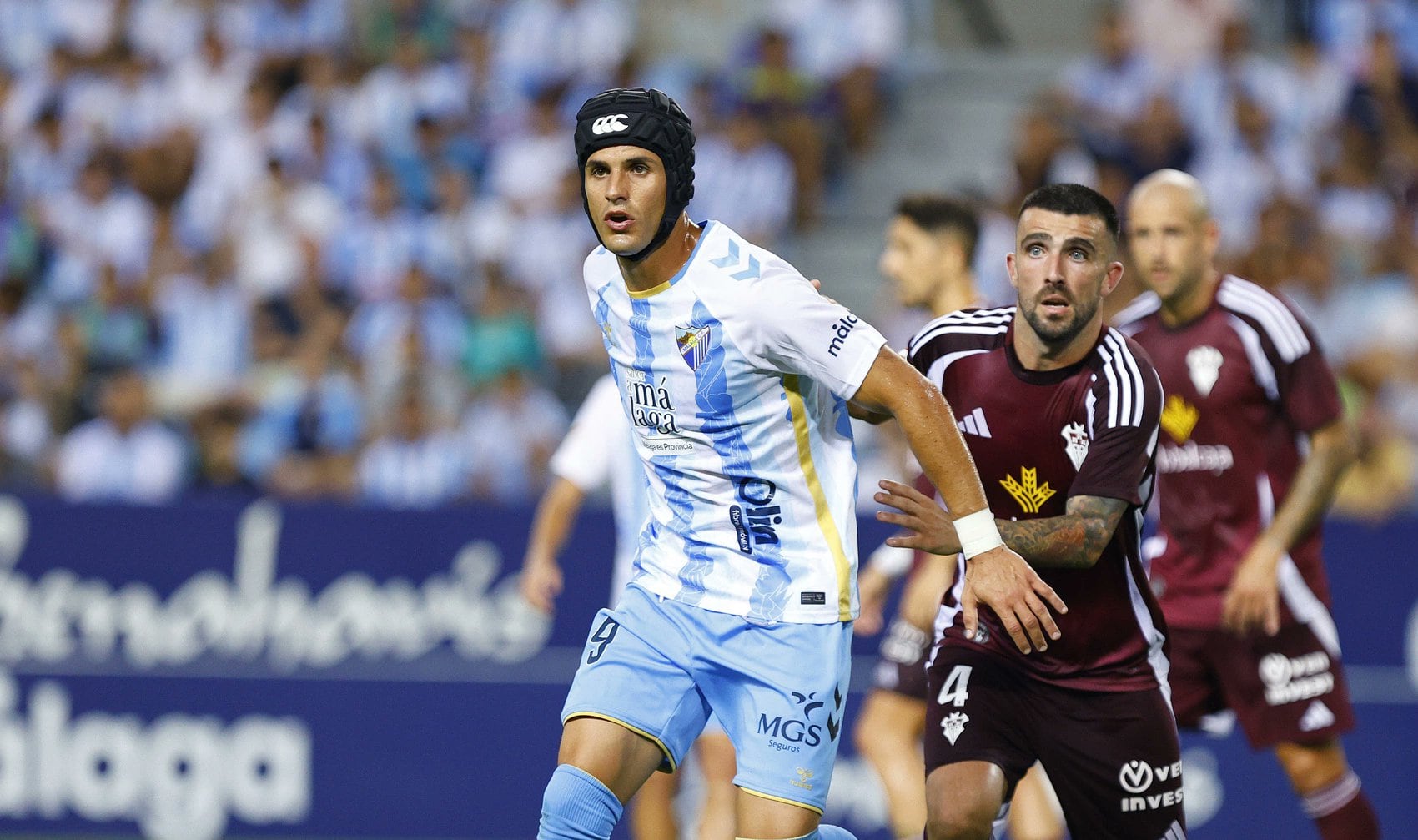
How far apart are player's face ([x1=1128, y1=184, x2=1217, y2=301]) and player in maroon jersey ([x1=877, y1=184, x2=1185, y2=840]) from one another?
4.85 ft

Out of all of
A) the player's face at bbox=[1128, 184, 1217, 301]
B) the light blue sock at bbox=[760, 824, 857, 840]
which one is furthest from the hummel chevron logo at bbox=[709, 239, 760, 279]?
the player's face at bbox=[1128, 184, 1217, 301]

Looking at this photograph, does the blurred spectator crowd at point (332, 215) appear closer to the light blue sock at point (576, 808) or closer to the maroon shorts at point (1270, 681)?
the maroon shorts at point (1270, 681)

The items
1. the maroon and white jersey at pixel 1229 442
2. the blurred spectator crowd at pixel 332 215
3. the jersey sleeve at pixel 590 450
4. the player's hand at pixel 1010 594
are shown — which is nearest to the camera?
the player's hand at pixel 1010 594

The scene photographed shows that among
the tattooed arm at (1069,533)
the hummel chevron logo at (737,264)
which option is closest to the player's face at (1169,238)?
the tattooed arm at (1069,533)

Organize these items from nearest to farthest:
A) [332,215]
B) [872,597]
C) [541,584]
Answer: [872,597] → [541,584] → [332,215]

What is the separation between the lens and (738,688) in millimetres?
5070

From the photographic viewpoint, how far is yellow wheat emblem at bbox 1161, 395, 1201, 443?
6816 mm

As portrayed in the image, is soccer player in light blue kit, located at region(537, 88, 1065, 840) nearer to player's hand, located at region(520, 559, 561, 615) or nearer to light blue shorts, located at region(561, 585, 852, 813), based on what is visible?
light blue shorts, located at region(561, 585, 852, 813)

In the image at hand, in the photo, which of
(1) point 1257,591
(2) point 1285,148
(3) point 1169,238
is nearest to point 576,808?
(1) point 1257,591

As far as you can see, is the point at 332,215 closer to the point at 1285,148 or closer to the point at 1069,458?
the point at 1285,148

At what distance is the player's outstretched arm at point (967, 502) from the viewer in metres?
4.61

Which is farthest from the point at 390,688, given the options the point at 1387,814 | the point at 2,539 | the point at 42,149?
the point at 42,149

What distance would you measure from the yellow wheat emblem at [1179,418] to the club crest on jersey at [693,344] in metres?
2.54

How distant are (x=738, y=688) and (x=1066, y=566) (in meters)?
0.97
